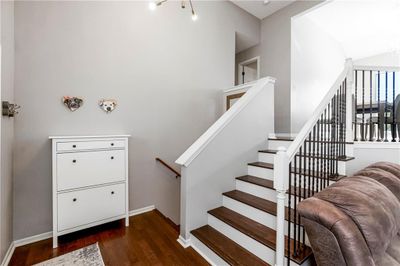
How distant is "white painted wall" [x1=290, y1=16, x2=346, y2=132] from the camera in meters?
4.29

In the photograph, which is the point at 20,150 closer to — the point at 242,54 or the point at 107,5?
the point at 107,5

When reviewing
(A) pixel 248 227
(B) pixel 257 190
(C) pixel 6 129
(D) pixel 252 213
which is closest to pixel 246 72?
(B) pixel 257 190

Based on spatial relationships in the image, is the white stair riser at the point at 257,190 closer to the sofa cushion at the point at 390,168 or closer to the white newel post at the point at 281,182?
the white newel post at the point at 281,182

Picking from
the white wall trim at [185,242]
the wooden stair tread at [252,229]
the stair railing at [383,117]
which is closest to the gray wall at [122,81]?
the white wall trim at [185,242]

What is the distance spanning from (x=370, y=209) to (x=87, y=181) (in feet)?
8.45

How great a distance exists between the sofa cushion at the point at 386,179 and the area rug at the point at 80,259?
2.63m

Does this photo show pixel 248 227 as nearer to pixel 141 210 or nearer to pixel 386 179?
pixel 386 179

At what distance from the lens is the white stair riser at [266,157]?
2717mm

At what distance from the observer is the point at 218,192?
2.38 m

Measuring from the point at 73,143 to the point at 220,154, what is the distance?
1681 mm

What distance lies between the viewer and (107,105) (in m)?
2.64

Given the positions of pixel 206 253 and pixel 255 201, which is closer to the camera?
pixel 206 253

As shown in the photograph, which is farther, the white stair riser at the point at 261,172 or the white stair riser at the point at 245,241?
the white stair riser at the point at 261,172

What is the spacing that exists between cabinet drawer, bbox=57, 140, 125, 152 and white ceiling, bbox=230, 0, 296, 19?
390 cm
